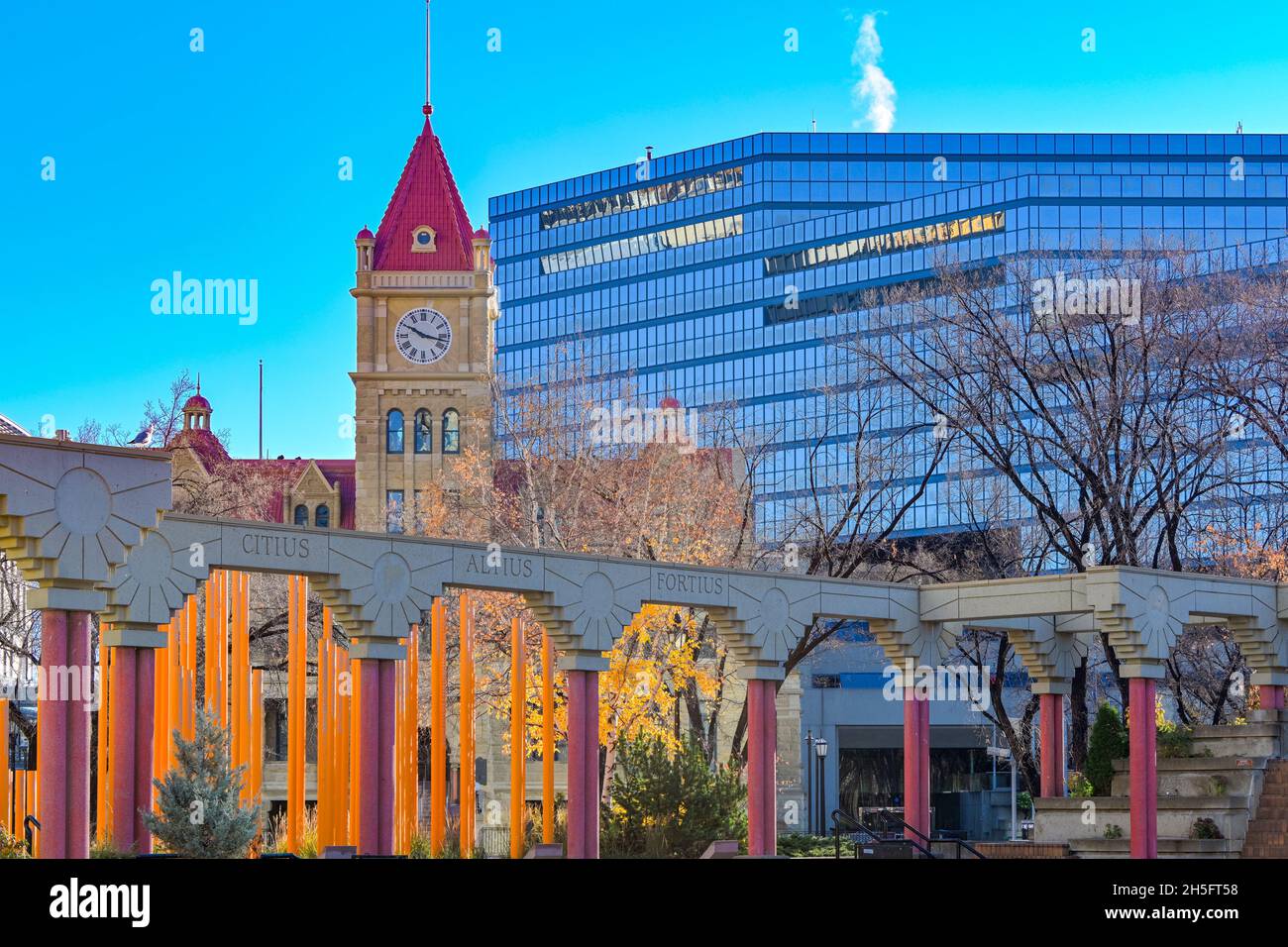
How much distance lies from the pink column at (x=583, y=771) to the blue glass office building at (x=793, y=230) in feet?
282

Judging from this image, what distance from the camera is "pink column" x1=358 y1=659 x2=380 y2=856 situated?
2545 cm

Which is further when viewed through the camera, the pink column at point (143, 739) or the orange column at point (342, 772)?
the orange column at point (342, 772)

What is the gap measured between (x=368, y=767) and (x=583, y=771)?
11.3ft

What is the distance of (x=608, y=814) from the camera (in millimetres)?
34062

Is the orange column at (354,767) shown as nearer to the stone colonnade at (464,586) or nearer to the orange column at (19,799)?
the stone colonnade at (464,586)

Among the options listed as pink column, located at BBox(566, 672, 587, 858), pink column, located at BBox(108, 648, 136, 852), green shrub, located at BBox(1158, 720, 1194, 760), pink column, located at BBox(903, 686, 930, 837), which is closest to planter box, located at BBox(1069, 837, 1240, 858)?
green shrub, located at BBox(1158, 720, 1194, 760)

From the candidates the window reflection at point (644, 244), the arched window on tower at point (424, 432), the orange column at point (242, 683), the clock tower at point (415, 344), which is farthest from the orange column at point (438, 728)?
the window reflection at point (644, 244)

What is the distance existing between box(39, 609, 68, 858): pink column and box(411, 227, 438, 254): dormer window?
66277 millimetres

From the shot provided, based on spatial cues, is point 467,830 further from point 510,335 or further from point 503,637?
point 510,335

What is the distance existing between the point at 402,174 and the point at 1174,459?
187 feet

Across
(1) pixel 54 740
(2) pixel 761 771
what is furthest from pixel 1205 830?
(1) pixel 54 740

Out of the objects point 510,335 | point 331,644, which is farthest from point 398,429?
point 510,335

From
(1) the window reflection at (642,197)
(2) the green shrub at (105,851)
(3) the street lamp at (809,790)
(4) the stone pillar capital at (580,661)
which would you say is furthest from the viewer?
(1) the window reflection at (642,197)

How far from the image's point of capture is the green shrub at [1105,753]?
113 feet
